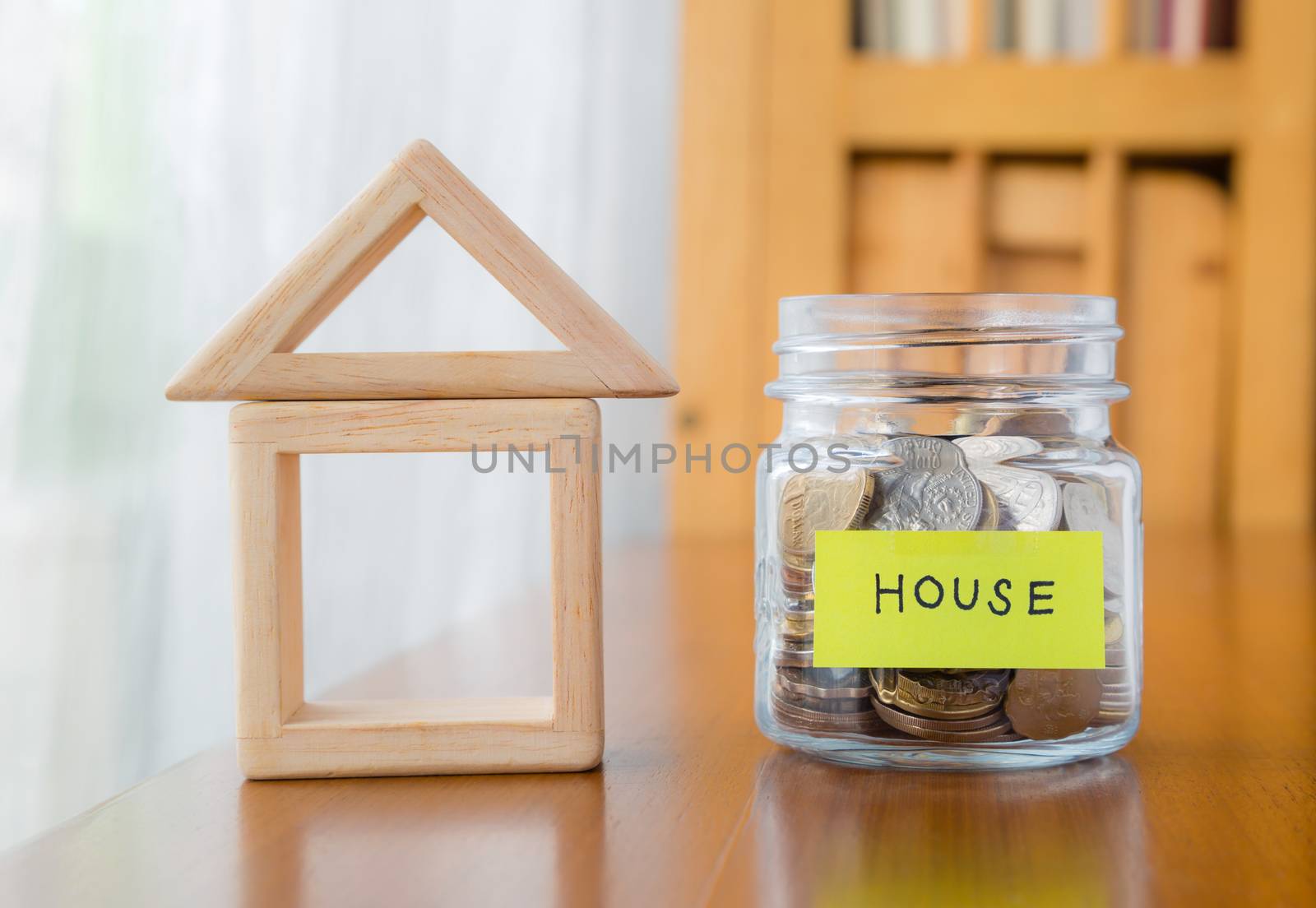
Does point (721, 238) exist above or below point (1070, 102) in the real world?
below

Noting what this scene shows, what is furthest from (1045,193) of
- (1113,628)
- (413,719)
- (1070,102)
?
(413,719)

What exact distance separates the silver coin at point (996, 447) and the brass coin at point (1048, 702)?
0.09m

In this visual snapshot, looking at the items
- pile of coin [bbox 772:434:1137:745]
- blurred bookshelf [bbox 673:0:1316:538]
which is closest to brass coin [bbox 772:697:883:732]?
pile of coin [bbox 772:434:1137:745]

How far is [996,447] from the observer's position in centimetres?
50

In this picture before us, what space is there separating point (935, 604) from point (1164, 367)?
1.52m

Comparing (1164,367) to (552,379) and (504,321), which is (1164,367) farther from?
(552,379)

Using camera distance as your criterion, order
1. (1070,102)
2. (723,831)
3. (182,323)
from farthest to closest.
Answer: (1070,102), (182,323), (723,831)

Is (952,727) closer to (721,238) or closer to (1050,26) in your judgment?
(721,238)

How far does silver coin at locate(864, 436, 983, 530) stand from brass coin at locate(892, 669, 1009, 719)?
65 mm

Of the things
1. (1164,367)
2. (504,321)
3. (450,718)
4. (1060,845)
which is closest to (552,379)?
(450,718)

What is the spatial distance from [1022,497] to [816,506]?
0.29 feet

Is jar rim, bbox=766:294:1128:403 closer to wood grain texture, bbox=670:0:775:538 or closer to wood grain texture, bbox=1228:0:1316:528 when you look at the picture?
wood grain texture, bbox=670:0:775:538

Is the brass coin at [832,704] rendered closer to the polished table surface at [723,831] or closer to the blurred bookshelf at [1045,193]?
the polished table surface at [723,831]

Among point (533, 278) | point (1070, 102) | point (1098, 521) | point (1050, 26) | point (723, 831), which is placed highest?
point (1050, 26)
